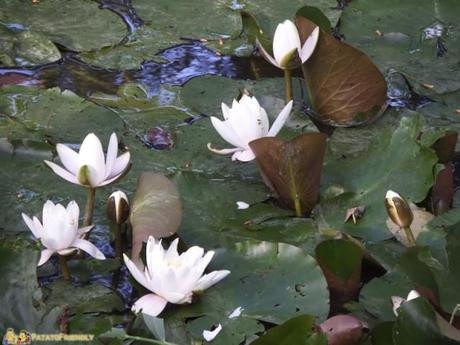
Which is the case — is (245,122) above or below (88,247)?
above

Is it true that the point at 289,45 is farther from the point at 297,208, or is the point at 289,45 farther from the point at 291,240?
the point at 291,240

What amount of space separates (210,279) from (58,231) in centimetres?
30

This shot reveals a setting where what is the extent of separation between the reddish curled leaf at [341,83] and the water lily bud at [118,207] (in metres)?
0.74

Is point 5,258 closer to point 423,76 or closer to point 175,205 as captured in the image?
point 175,205

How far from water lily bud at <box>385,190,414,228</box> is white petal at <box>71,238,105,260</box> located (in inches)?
22.2

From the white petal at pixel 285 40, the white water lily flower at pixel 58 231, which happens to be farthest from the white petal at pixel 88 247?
the white petal at pixel 285 40

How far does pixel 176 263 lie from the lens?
1611 millimetres

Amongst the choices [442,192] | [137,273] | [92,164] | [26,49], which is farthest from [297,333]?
[26,49]

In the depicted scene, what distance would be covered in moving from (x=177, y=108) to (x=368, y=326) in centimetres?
104

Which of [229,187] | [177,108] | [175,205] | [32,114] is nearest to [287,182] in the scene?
[229,187]

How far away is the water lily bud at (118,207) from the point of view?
1.74 m

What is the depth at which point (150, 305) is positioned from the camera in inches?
63.5

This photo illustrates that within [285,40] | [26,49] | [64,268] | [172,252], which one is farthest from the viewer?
[26,49]

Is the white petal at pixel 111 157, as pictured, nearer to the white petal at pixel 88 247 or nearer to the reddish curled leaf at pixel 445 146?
the white petal at pixel 88 247
